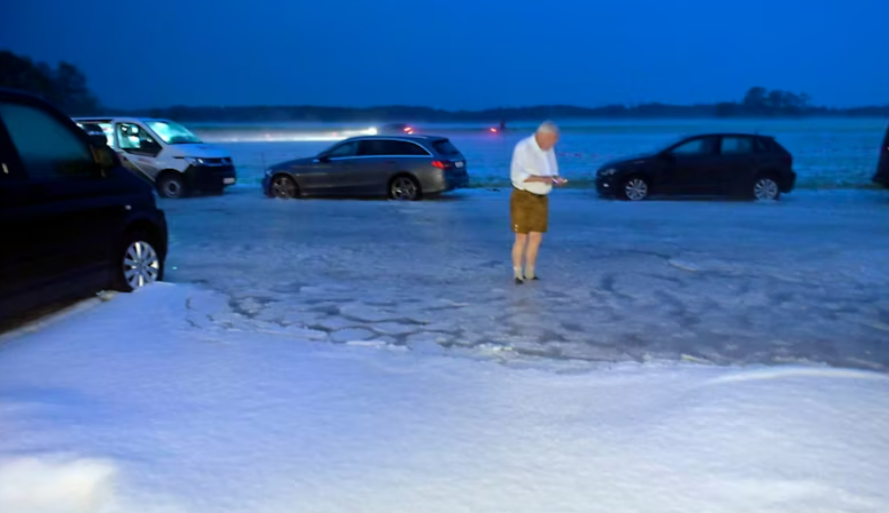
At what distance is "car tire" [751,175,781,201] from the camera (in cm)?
1755

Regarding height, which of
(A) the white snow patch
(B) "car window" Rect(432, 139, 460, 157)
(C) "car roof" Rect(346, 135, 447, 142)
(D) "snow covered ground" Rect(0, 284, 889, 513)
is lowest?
(A) the white snow patch

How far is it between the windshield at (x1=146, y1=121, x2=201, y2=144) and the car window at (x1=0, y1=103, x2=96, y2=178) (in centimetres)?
1319

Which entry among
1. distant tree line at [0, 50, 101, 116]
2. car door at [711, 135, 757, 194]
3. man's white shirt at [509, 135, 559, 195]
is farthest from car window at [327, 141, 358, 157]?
distant tree line at [0, 50, 101, 116]

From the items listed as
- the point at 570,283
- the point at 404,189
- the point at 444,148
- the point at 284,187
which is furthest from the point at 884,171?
the point at 284,187

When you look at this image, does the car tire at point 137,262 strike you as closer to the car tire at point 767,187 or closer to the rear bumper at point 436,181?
the rear bumper at point 436,181

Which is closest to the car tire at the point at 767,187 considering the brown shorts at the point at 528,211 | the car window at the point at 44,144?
the brown shorts at the point at 528,211

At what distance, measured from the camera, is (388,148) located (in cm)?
1848

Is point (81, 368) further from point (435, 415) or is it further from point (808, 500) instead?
point (808, 500)

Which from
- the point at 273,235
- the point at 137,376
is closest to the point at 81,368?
the point at 137,376

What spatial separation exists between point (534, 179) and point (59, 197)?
4094mm

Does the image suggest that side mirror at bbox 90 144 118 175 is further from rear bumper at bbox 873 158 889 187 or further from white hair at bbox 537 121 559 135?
rear bumper at bbox 873 158 889 187

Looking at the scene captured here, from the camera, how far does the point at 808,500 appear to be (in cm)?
322

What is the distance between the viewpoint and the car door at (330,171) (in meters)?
18.5

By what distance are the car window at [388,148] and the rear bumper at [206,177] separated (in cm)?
359
